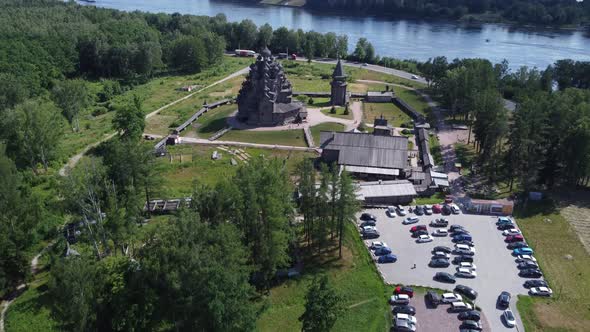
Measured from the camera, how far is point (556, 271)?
38.8 m

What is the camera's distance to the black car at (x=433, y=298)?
34.8 meters

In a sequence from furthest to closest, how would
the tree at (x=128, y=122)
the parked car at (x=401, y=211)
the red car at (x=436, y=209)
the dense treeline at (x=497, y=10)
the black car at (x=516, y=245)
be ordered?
1. the dense treeline at (x=497, y=10)
2. the tree at (x=128, y=122)
3. the red car at (x=436, y=209)
4. the parked car at (x=401, y=211)
5. the black car at (x=516, y=245)

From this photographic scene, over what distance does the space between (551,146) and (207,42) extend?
271 feet

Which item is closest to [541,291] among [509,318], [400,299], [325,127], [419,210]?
[509,318]

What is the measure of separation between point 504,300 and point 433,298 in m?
5.07

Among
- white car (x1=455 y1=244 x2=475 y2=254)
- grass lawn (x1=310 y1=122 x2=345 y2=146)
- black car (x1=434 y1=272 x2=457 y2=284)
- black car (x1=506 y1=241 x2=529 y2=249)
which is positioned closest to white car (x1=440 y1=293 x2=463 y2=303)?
black car (x1=434 y1=272 x2=457 y2=284)

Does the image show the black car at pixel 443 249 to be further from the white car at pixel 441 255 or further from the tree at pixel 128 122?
the tree at pixel 128 122

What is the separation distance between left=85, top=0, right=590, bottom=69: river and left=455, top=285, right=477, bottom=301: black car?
93259mm

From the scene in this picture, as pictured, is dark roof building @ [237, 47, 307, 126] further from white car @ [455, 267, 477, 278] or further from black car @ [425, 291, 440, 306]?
black car @ [425, 291, 440, 306]

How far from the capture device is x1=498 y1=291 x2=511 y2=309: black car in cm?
3462

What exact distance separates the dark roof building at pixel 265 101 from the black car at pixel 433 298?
42659mm

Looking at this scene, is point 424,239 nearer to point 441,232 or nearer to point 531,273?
point 441,232

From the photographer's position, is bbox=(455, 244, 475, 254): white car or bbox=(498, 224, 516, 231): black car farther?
bbox=(498, 224, 516, 231): black car

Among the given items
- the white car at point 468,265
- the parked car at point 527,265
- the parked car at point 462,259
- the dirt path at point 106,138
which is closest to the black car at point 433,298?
the white car at point 468,265
